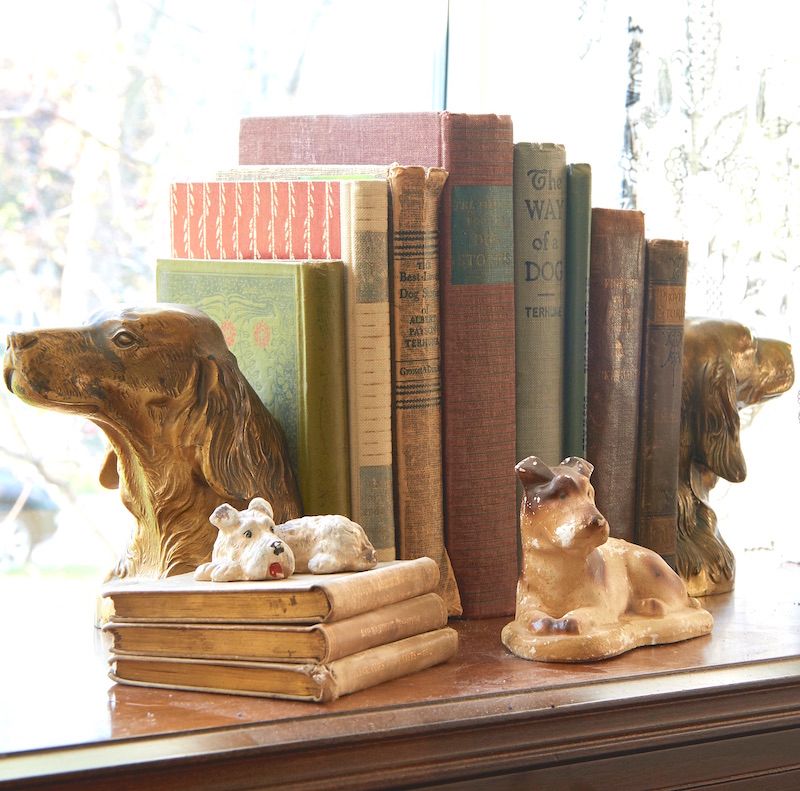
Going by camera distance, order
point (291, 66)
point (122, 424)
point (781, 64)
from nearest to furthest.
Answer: point (122, 424) → point (781, 64) → point (291, 66)

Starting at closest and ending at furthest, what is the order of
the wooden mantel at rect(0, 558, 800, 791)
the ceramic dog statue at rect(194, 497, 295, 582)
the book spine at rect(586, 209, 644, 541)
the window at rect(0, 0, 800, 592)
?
the wooden mantel at rect(0, 558, 800, 791), the ceramic dog statue at rect(194, 497, 295, 582), the book spine at rect(586, 209, 644, 541), the window at rect(0, 0, 800, 592)

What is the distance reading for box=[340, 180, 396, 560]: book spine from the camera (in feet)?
3.38

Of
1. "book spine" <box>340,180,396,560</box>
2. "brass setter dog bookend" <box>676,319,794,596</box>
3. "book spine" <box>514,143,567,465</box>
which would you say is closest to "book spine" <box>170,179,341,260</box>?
"book spine" <box>340,180,396,560</box>

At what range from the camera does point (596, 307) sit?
115cm

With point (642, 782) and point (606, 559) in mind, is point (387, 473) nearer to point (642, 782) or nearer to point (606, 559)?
point (606, 559)

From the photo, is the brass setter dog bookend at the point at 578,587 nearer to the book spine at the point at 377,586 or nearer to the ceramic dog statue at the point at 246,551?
the book spine at the point at 377,586

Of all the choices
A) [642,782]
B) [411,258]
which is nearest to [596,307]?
[411,258]

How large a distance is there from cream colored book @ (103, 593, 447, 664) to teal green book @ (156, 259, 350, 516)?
0.53ft

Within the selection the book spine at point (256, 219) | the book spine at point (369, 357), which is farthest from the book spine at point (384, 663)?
the book spine at point (256, 219)

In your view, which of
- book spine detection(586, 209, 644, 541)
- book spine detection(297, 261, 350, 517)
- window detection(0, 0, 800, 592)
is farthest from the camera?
window detection(0, 0, 800, 592)

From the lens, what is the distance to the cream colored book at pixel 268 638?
0.84 metres

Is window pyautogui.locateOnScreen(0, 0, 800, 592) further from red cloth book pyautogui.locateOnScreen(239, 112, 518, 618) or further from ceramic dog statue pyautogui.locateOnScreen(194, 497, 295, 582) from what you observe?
ceramic dog statue pyautogui.locateOnScreen(194, 497, 295, 582)

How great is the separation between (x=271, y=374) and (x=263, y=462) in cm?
9

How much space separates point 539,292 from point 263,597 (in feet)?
1.36
